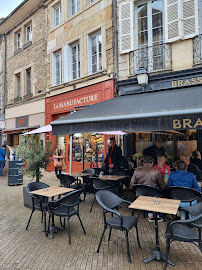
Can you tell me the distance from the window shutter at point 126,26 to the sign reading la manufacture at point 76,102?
92.9 inches

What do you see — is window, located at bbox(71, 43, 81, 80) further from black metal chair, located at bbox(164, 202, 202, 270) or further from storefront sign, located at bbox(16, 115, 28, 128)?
black metal chair, located at bbox(164, 202, 202, 270)

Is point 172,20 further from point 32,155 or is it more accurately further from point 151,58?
point 32,155

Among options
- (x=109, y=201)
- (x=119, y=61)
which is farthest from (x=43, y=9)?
(x=109, y=201)

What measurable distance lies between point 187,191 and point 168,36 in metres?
5.92

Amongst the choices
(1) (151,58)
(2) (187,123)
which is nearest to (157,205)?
(2) (187,123)

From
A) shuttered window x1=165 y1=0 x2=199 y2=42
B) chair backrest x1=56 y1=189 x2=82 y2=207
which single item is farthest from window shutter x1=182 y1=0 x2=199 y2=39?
chair backrest x1=56 y1=189 x2=82 y2=207

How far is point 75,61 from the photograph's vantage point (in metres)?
10.9

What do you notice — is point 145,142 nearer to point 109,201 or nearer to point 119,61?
point 119,61

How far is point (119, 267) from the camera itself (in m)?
2.87

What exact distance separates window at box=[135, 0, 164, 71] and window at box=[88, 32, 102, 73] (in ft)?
6.36

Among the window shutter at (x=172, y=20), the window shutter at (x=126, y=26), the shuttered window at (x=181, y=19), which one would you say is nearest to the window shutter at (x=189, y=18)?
the shuttered window at (x=181, y=19)

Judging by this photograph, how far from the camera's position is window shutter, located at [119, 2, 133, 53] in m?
8.31

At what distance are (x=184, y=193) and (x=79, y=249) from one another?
2028 millimetres

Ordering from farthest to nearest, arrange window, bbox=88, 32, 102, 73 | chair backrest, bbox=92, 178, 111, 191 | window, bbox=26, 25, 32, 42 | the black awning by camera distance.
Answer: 1. window, bbox=26, 25, 32, 42
2. window, bbox=88, 32, 102, 73
3. chair backrest, bbox=92, 178, 111, 191
4. the black awning
